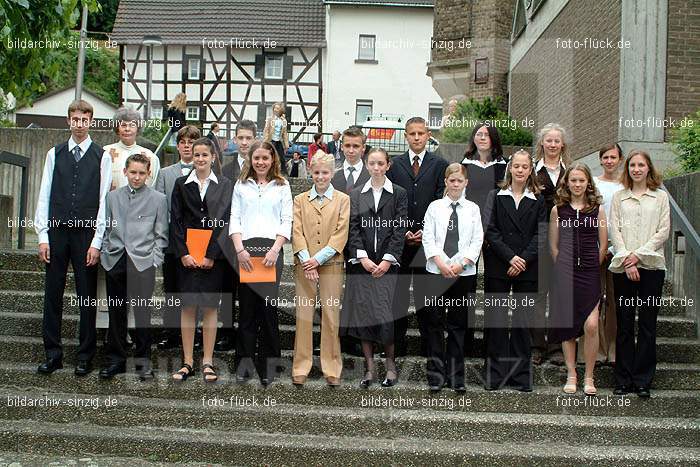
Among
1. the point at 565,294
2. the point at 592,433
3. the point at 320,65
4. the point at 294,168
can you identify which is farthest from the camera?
the point at 320,65

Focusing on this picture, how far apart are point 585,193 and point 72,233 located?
4.15 m

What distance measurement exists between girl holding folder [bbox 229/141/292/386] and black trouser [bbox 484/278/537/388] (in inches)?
66.7

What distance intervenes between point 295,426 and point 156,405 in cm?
108

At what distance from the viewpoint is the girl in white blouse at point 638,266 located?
6.70 meters

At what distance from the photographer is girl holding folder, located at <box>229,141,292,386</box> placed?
6.77 meters

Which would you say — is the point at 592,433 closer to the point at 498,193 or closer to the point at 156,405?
the point at 498,193

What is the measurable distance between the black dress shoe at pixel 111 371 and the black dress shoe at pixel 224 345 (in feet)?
2.67

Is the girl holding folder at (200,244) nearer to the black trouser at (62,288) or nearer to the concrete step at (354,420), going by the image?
the concrete step at (354,420)

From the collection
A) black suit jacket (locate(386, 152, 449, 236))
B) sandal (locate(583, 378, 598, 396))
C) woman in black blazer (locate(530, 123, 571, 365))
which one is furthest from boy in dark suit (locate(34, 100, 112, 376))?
sandal (locate(583, 378, 598, 396))

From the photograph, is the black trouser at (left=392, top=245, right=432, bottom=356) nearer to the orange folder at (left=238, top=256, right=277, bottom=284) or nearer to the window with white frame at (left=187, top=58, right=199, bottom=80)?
the orange folder at (left=238, top=256, right=277, bottom=284)

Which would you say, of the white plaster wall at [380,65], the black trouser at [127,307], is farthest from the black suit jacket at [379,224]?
the white plaster wall at [380,65]

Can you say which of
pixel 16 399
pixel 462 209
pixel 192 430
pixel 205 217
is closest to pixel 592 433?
pixel 462 209

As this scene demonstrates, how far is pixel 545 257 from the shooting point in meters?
7.05

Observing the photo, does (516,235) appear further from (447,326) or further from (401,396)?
(401,396)
